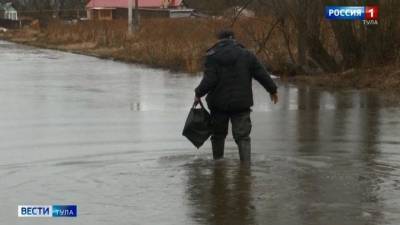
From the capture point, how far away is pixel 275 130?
1350 centimetres

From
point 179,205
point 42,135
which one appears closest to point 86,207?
point 179,205

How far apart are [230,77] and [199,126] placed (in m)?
0.81

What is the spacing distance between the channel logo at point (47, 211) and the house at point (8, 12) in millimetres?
107439

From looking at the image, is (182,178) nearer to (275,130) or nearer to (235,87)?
(235,87)

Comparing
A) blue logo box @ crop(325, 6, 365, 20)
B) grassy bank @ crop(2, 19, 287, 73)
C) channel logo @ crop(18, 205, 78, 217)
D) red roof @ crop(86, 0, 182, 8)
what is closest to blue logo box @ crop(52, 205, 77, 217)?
channel logo @ crop(18, 205, 78, 217)

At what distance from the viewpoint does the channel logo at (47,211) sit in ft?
24.9

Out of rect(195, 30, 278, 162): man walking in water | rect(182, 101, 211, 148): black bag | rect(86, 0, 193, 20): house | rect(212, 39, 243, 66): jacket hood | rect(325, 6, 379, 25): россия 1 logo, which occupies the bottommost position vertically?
rect(182, 101, 211, 148): black bag

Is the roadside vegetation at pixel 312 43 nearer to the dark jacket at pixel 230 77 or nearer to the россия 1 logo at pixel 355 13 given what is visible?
the россия 1 logo at pixel 355 13

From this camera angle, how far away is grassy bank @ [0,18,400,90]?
21.0 meters

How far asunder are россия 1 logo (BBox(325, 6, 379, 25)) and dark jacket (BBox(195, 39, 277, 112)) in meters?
11.9

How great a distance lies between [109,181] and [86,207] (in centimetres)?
139

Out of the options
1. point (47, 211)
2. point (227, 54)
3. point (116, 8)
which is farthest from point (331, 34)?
point (116, 8)

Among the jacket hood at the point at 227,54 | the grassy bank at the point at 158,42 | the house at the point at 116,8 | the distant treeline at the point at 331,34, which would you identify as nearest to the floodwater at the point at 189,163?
the jacket hood at the point at 227,54

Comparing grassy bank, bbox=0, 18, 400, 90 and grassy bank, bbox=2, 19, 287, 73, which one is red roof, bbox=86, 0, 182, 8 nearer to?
grassy bank, bbox=2, 19, 287, 73
